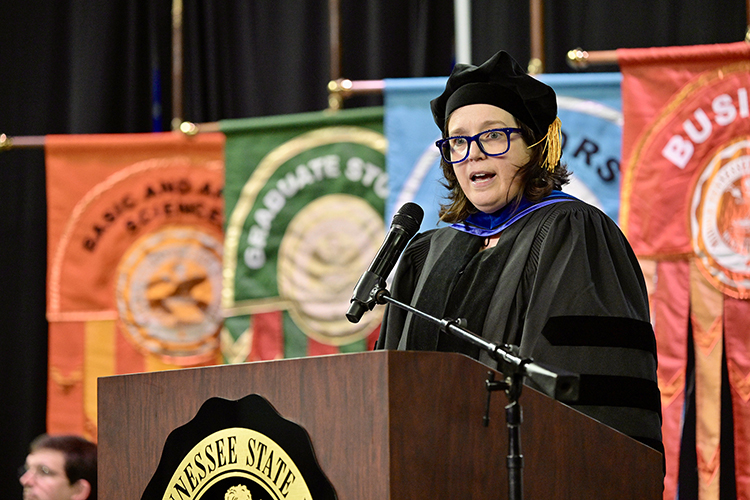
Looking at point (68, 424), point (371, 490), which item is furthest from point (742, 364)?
point (68, 424)

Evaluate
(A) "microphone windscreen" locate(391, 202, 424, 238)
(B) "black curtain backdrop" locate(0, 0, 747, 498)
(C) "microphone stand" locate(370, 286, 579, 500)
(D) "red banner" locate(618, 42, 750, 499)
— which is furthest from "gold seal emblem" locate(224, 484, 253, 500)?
(B) "black curtain backdrop" locate(0, 0, 747, 498)

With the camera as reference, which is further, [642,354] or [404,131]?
[404,131]

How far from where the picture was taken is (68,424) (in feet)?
13.1

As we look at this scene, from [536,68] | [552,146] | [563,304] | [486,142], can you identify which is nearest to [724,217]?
[536,68]

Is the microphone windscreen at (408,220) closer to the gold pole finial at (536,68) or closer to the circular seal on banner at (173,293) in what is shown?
the gold pole finial at (536,68)

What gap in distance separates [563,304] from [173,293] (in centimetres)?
256

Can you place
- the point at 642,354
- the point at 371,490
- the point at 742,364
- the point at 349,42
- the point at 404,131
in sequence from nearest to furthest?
the point at 371,490, the point at 642,354, the point at 742,364, the point at 404,131, the point at 349,42

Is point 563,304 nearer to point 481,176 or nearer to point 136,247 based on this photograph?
point 481,176

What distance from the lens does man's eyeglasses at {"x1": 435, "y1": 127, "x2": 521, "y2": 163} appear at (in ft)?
7.16

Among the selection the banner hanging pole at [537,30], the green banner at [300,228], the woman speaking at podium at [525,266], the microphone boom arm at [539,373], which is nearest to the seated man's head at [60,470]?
the green banner at [300,228]

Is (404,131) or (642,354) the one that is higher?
(404,131)

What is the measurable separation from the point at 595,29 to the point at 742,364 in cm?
164

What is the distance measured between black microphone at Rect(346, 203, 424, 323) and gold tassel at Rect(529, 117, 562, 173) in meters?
0.50

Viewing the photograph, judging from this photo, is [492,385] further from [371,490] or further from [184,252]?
[184,252]
